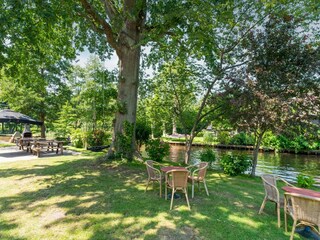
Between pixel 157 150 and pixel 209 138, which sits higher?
pixel 209 138

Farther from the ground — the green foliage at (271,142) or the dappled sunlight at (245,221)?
the green foliage at (271,142)

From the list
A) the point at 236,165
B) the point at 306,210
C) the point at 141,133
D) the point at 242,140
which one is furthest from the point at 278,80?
the point at 242,140

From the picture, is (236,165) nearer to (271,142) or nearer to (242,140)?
(271,142)

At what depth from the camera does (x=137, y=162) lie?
312 inches

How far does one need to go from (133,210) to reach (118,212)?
0.28 m

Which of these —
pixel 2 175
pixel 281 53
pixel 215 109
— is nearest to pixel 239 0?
pixel 281 53

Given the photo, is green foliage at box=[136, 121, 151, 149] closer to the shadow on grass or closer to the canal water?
the canal water

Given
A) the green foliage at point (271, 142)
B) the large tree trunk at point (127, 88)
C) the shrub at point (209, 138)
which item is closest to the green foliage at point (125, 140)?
the large tree trunk at point (127, 88)

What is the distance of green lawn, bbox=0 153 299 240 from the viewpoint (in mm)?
3111

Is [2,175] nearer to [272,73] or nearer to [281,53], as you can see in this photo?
[272,73]

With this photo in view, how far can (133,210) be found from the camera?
3855 millimetres

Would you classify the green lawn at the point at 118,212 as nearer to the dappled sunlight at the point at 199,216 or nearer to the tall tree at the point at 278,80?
the dappled sunlight at the point at 199,216

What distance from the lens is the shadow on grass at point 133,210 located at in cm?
317

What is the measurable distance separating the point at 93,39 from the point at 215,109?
6.51 meters
